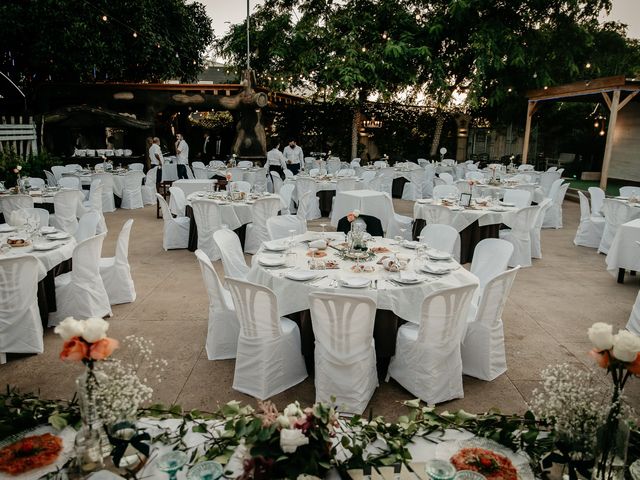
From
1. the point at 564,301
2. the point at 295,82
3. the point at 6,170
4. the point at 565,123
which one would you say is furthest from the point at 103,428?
the point at 565,123

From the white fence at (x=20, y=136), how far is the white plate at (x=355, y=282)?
35.0ft

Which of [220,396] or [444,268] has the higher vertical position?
[444,268]

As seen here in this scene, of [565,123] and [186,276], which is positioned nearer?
[186,276]

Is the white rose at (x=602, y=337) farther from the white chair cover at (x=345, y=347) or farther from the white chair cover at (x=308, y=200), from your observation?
the white chair cover at (x=308, y=200)

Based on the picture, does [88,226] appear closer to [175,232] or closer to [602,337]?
[175,232]

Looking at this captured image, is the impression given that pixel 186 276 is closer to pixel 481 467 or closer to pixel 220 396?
pixel 220 396

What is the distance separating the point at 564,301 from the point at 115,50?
13.9 metres

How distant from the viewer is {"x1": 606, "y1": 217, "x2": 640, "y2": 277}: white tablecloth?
5516 millimetres

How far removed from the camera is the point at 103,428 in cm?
170

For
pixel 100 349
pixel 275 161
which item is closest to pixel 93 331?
pixel 100 349

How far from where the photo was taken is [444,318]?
3.08 metres

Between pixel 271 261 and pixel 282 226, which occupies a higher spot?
pixel 282 226

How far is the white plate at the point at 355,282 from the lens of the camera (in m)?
3.30

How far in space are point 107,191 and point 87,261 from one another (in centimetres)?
634
